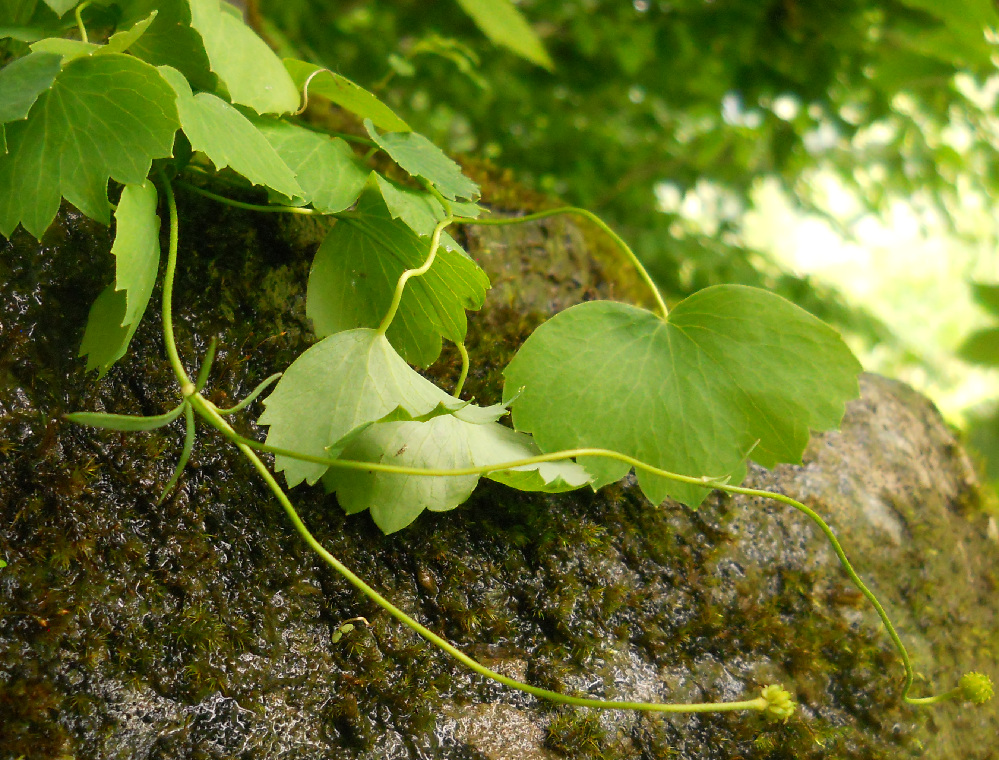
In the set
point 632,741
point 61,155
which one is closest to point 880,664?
point 632,741

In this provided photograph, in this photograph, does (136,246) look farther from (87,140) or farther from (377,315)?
(377,315)

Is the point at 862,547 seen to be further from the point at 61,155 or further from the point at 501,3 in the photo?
the point at 501,3

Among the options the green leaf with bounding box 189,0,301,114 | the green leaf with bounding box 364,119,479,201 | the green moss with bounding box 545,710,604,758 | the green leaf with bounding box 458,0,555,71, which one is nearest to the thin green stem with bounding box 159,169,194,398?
the green leaf with bounding box 189,0,301,114

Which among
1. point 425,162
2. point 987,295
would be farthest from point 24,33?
point 987,295

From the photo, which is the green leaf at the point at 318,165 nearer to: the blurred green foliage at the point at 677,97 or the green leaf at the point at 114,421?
the green leaf at the point at 114,421

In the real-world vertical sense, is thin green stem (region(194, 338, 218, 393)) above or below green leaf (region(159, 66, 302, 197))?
below

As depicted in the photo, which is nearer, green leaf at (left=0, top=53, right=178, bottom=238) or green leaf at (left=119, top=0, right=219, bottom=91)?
green leaf at (left=0, top=53, right=178, bottom=238)

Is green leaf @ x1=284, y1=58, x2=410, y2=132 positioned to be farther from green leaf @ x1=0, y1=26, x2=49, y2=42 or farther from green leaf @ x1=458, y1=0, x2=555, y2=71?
green leaf @ x1=458, y1=0, x2=555, y2=71
